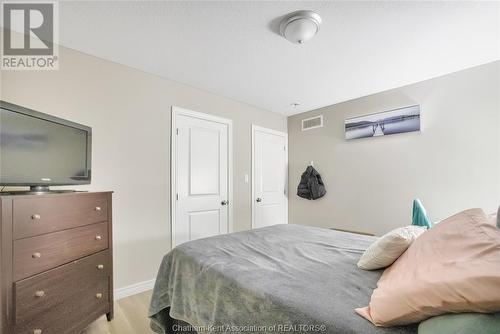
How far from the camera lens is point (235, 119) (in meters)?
3.31

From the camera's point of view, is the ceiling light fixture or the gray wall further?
the gray wall

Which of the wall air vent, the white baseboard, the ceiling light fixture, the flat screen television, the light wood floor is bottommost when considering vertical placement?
the light wood floor

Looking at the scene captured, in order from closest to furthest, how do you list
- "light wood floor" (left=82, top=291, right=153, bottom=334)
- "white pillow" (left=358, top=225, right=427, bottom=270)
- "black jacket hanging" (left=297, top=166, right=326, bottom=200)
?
"white pillow" (left=358, top=225, right=427, bottom=270), "light wood floor" (left=82, top=291, right=153, bottom=334), "black jacket hanging" (left=297, top=166, right=326, bottom=200)

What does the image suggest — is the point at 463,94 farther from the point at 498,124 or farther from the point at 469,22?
the point at 469,22

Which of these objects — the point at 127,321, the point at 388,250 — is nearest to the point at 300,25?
the point at 388,250

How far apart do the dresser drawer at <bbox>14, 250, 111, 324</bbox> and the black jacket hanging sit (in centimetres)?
277

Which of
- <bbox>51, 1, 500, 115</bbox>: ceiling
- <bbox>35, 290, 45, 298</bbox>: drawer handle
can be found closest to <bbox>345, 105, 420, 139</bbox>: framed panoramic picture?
<bbox>51, 1, 500, 115</bbox>: ceiling

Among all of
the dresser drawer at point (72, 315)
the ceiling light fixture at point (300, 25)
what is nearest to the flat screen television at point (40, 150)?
the dresser drawer at point (72, 315)

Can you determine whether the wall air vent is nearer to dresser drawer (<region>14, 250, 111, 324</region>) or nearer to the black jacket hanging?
the black jacket hanging

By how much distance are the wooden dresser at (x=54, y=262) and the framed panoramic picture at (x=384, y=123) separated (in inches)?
121

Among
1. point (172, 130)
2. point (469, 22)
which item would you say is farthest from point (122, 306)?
point (469, 22)

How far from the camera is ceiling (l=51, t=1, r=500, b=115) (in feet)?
5.11

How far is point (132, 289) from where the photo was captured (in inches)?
89.2

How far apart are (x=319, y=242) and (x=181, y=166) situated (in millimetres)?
1777
